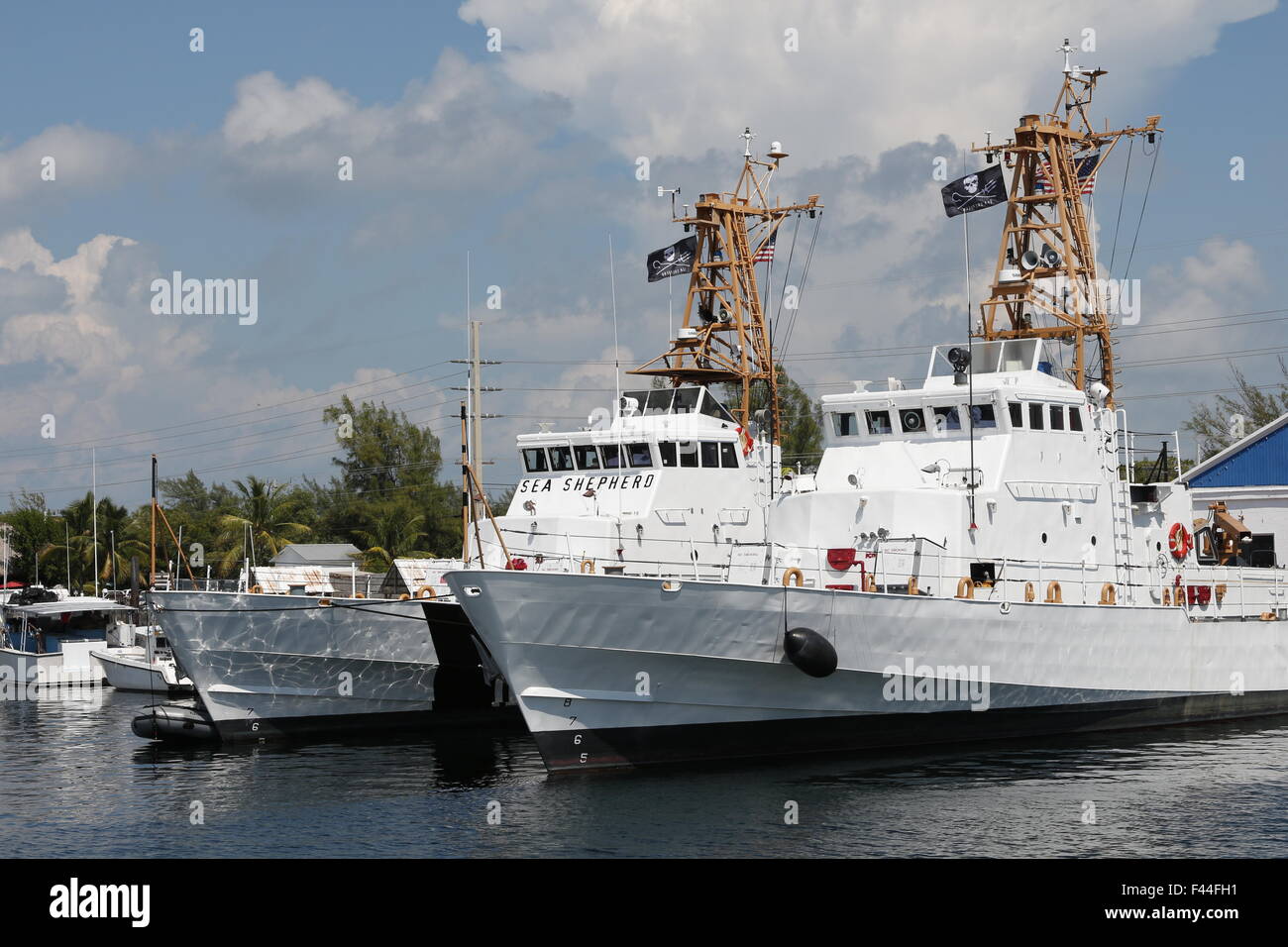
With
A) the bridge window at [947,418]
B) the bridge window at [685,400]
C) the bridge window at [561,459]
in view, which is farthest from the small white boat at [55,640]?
the bridge window at [947,418]

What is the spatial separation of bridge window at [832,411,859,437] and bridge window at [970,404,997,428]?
2651 mm

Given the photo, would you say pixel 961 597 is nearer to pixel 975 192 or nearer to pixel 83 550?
pixel 975 192

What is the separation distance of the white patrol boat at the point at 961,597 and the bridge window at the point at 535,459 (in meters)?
6.16

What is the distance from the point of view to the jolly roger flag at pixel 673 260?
39875mm

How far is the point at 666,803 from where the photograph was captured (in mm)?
22234

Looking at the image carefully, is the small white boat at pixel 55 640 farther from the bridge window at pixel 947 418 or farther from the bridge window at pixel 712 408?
the bridge window at pixel 947 418

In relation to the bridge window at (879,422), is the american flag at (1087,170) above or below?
above

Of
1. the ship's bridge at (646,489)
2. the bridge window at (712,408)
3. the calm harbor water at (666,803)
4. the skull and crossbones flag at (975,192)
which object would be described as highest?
the skull and crossbones flag at (975,192)

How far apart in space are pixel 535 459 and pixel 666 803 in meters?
12.8

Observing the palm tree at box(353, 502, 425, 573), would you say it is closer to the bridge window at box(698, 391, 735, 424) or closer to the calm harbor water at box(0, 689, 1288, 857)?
the bridge window at box(698, 391, 735, 424)

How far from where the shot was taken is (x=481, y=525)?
34.8 metres

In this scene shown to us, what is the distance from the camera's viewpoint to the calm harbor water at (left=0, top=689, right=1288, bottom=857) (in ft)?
65.4
